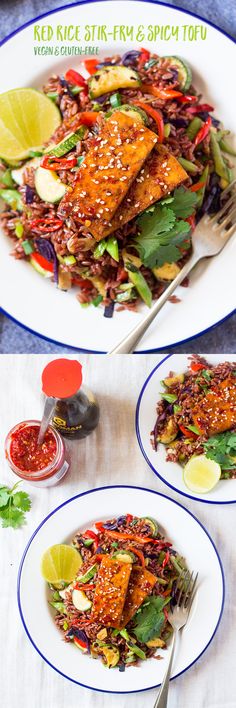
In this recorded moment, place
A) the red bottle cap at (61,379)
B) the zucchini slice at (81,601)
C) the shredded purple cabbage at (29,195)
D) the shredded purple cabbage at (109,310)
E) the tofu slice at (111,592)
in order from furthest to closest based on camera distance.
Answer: the shredded purple cabbage at (109,310)
the shredded purple cabbage at (29,195)
the zucchini slice at (81,601)
the tofu slice at (111,592)
the red bottle cap at (61,379)

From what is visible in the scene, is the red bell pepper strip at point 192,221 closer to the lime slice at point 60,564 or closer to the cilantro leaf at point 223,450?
A: the cilantro leaf at point 223,450

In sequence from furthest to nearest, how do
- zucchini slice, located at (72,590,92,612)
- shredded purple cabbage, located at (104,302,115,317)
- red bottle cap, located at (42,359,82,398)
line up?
shredded purple cabbage, located at (104,302,115,317), zucchini slice, located at (72,590,92,612), red bottle cap, located at (42,359,82,398)

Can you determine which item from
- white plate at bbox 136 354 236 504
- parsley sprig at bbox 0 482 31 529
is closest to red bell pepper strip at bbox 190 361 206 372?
white plate at bbox 136 354 236 504

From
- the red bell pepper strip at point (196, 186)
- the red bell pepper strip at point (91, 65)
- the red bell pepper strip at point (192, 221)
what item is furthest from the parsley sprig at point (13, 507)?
the red bell pepper strip at point (91, 65)

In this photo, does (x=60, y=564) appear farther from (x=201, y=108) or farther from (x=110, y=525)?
(x=201, y=108)

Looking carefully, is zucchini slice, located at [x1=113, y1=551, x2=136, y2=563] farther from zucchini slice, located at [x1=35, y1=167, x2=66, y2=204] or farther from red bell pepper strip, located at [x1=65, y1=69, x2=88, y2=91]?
red bell pepper strip, located at [x1=65, y1=69, x2=88, y2=91]

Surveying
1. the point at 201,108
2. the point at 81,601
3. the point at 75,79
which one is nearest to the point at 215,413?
the point at 81,601

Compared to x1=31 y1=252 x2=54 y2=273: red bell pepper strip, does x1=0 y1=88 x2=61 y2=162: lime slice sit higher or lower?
higher
